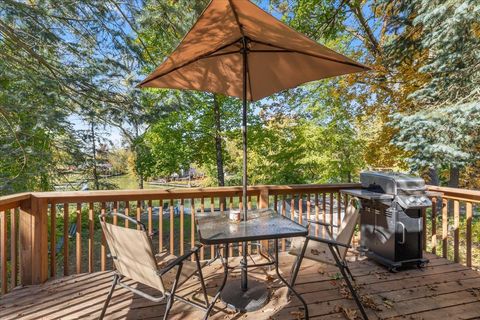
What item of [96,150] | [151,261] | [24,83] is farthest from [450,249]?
[24,83]

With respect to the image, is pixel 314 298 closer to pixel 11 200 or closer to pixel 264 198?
pixel 264 198

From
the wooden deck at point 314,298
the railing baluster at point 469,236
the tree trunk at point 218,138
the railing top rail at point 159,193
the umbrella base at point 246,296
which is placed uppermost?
the tree trunk at point 218,138

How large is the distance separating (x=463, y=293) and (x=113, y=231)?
3.16 meters

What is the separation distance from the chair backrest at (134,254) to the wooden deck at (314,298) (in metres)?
0.49

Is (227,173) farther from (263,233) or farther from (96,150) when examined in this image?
(263,233)

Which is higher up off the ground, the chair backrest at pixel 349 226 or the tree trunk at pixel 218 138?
the tree trunk at pixel 218 138

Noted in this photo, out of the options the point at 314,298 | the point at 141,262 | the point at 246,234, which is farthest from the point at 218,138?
the point at 141,262

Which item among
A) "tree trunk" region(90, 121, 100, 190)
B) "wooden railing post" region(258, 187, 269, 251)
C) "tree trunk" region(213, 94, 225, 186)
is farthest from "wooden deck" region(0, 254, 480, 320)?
"tree trunk" region(213, 94, 225, 186)

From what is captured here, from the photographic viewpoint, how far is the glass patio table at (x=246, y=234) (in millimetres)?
2016

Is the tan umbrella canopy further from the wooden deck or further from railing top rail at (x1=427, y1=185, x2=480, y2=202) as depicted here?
railing top rail at (x1=427, y1=185, x2=480, y2=202)

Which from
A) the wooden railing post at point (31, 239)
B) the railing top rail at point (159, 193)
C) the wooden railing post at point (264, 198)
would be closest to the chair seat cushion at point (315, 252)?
the wooden railing post at point (264, 198)

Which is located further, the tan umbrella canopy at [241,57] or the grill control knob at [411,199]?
the grill control knob at [411,199]

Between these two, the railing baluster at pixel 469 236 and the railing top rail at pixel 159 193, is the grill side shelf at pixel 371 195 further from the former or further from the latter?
the railing baluster at pixel 469 236

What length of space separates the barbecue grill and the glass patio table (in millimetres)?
1340
